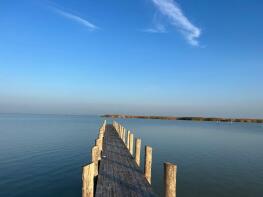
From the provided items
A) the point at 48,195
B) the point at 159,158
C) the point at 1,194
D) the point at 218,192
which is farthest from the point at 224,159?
the point at 1,194

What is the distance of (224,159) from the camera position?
23375mm

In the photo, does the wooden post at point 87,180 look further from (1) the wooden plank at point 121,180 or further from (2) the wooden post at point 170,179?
(2) the wooden post at point 170,179

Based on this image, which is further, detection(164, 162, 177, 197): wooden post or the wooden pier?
detection(164, 162, 177, 197): wooden post

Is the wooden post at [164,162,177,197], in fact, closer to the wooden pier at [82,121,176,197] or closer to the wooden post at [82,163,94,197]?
the wooden pier at [82,121,176,197]

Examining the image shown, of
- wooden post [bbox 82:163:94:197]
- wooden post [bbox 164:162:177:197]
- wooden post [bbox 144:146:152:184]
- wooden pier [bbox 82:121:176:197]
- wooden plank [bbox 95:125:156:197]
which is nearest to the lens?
wooden post [bbox 82:163:94:197]

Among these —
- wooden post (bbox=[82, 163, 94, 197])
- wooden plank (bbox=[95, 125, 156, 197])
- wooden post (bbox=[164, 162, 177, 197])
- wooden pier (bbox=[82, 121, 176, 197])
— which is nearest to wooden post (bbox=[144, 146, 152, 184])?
wooden pier (bbox=[82, 121, 176, 197])

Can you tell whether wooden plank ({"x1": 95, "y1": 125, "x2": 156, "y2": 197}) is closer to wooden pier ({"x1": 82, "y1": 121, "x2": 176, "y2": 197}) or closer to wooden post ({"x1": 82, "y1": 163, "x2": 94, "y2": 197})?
wooden pier ({"x1": 82, "y1": 121, "x2": 176, "y2": 197})

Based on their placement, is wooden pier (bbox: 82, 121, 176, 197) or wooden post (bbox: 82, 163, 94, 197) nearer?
wooden post (bbox: 82, 163, 94, 197)

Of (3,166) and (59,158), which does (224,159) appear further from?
(3,166)

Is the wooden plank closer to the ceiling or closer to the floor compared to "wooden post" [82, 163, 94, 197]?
closer to the floor

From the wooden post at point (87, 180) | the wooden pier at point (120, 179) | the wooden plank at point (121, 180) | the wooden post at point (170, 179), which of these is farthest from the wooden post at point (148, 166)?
the wooden post at point (87, 180)

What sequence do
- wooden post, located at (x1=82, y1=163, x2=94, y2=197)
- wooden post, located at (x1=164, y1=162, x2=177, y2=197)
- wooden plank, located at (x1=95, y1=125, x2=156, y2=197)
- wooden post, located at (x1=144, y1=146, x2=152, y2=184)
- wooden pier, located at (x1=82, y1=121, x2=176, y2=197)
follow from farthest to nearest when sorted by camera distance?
wooden post, located at (x1=144, y1=146, x2=152, y2=184) < wooden plank, located at (x1=95, y1=125, x2=156, y2=197) < wooden post, located at (x1=164, y1=162, x2=177, y2=197) < wooden pier, located at (x1=82, y1=121, x2=176, y2=197) < wooden post, located at (x1=82, y1=163, x2=94, y2=197)

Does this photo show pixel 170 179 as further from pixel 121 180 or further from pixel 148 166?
pixel 148 166

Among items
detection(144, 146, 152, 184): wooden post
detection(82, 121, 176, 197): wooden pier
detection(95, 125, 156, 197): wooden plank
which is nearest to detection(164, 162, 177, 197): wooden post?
detection(82, 121, 176, 197): wooden pier
